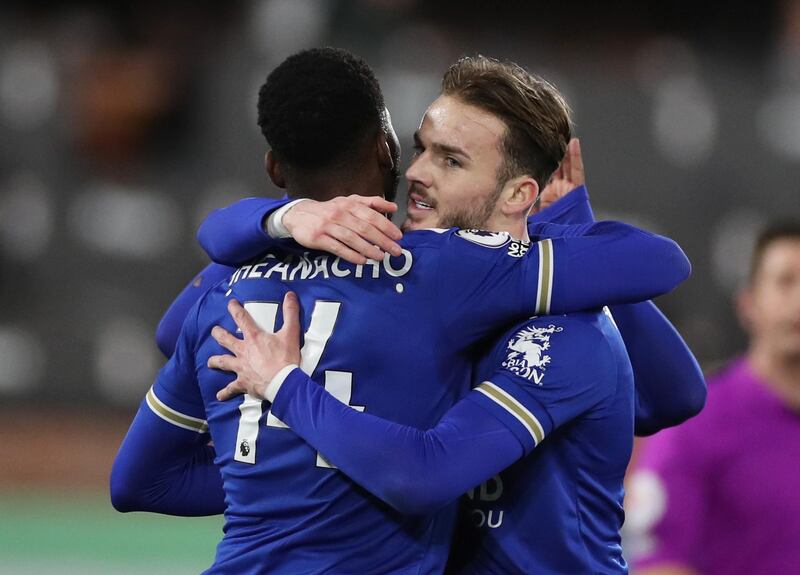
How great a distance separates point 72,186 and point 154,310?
1314mm

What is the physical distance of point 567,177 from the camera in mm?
3064

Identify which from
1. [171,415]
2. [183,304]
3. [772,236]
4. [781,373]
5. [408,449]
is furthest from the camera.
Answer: [772,236]

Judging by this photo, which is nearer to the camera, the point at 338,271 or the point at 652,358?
the point at 338,271

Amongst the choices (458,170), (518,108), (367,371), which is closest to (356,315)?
(367,371)

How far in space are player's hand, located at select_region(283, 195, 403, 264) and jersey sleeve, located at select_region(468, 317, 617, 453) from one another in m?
0.31

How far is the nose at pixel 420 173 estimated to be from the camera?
266cm

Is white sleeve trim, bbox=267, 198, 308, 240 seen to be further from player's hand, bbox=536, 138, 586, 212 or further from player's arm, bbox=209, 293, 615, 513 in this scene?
player's hand, bbox=536, 138, 586, 212

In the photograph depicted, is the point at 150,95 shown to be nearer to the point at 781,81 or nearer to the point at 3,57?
the point at 3,57

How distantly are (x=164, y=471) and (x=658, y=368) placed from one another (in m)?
1.19

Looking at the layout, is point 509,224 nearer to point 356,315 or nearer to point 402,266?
point 402,266

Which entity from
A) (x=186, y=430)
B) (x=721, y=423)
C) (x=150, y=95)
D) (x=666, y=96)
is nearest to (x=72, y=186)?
(x=150, y=95)

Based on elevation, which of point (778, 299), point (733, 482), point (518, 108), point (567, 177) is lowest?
point (733, 482)

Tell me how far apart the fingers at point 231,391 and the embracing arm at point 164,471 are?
338mm

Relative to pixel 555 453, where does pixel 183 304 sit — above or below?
above
